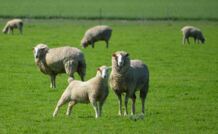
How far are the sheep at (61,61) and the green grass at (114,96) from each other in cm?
52

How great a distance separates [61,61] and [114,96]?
2.70 metres

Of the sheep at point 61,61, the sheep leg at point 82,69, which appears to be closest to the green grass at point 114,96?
the sheep at point 61,61

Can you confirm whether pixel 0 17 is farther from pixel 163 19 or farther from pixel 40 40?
pixel 40 40

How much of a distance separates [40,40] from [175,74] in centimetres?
1578

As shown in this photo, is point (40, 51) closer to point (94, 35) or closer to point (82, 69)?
point (82, 69)

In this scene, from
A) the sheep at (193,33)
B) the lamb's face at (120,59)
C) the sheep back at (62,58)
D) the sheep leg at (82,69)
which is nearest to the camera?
the lamb's face at (120,59)

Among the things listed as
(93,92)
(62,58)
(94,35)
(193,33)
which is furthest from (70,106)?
(193,33)

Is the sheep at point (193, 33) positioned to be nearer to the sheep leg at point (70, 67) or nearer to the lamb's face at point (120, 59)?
the sheep leg at point (70, 67)

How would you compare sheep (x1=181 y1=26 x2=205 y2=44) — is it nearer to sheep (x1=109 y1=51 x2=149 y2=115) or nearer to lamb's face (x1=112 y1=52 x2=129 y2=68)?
sheep (x1=109 y1=51 x2=149 y2=115)

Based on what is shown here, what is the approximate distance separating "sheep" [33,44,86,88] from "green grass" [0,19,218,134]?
1.71 feet

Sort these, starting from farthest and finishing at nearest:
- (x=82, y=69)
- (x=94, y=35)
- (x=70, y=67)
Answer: (x=94, y=35) < (x=82, y=69) < (x=70, y=67)

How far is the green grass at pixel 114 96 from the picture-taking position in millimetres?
15688

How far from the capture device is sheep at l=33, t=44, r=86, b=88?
23003 mm

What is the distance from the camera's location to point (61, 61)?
914 inches
